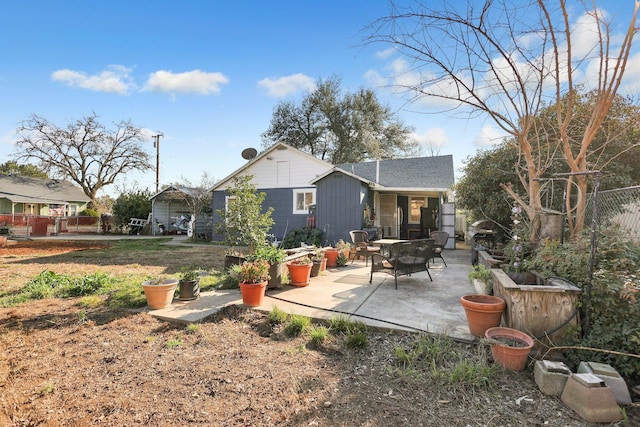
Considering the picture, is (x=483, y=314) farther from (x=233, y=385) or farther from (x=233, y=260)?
(x=233, y=260)

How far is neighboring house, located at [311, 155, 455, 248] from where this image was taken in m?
11.0

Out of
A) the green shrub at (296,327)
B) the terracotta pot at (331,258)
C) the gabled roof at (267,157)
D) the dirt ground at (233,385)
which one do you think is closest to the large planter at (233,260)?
the terracotta pot at (331,258)

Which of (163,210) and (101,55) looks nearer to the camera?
(101,55)

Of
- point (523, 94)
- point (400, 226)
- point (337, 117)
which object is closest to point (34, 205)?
point (337, 117)

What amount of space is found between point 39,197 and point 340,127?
24378 millimetres

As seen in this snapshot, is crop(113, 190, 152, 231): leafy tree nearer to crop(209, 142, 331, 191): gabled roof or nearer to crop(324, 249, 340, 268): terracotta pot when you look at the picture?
crop(209, 142, 331, 191): gabled roof

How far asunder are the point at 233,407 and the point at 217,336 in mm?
1383

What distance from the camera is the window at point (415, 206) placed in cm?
1365

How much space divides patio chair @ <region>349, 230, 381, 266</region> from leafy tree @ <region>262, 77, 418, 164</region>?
53.4 feet

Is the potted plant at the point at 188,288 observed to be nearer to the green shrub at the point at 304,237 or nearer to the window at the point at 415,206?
the green shrub at the point at 304,237

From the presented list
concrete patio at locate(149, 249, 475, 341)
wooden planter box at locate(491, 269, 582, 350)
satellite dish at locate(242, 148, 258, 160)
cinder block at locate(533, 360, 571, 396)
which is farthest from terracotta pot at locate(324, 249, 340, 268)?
satellite dish at locate(242, 148, 258, 160)

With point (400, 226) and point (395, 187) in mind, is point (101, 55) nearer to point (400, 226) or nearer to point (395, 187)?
point (395, 187)

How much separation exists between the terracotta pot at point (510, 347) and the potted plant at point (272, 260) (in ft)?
10.8

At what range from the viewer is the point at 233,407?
222cm
